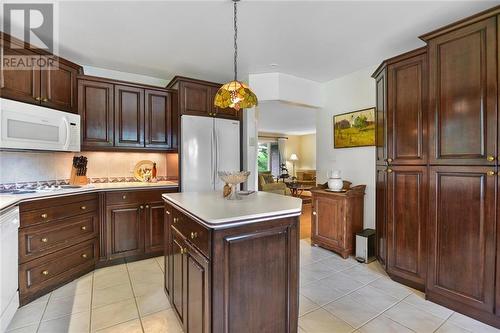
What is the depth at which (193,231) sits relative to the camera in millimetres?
1409

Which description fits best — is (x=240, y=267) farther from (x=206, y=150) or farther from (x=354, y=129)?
(x=354, y=129)

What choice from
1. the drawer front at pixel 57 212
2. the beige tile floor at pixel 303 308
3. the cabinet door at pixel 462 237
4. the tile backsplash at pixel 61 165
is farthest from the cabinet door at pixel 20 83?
the cabinet door at pixel 462 237

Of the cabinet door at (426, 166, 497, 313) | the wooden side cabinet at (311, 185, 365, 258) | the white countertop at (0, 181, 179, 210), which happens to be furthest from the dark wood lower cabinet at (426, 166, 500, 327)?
the white countertop at (0, 181, 179, 210)

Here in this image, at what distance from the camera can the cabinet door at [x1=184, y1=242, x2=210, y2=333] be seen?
1.25 m

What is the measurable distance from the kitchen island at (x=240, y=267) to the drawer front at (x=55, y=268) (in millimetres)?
1582

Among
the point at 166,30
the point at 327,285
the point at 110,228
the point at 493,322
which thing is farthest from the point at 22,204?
the point at 493,322

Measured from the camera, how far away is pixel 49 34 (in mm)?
2426

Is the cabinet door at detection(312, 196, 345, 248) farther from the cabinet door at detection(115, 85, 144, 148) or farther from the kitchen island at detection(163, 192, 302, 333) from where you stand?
the cabinet door at detection(115, 85, 144, 148)

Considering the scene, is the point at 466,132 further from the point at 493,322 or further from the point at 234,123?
the point at 234,123

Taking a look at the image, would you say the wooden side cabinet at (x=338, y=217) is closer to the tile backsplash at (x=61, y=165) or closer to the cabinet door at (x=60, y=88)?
the tile backsplash at (x=61, y=165)

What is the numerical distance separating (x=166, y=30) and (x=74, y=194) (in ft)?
6.30

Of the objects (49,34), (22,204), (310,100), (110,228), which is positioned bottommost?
(110,228)

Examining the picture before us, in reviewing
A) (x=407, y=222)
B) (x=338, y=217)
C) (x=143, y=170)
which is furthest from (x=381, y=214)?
(x=143, y=170)

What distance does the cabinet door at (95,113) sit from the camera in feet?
9.58
